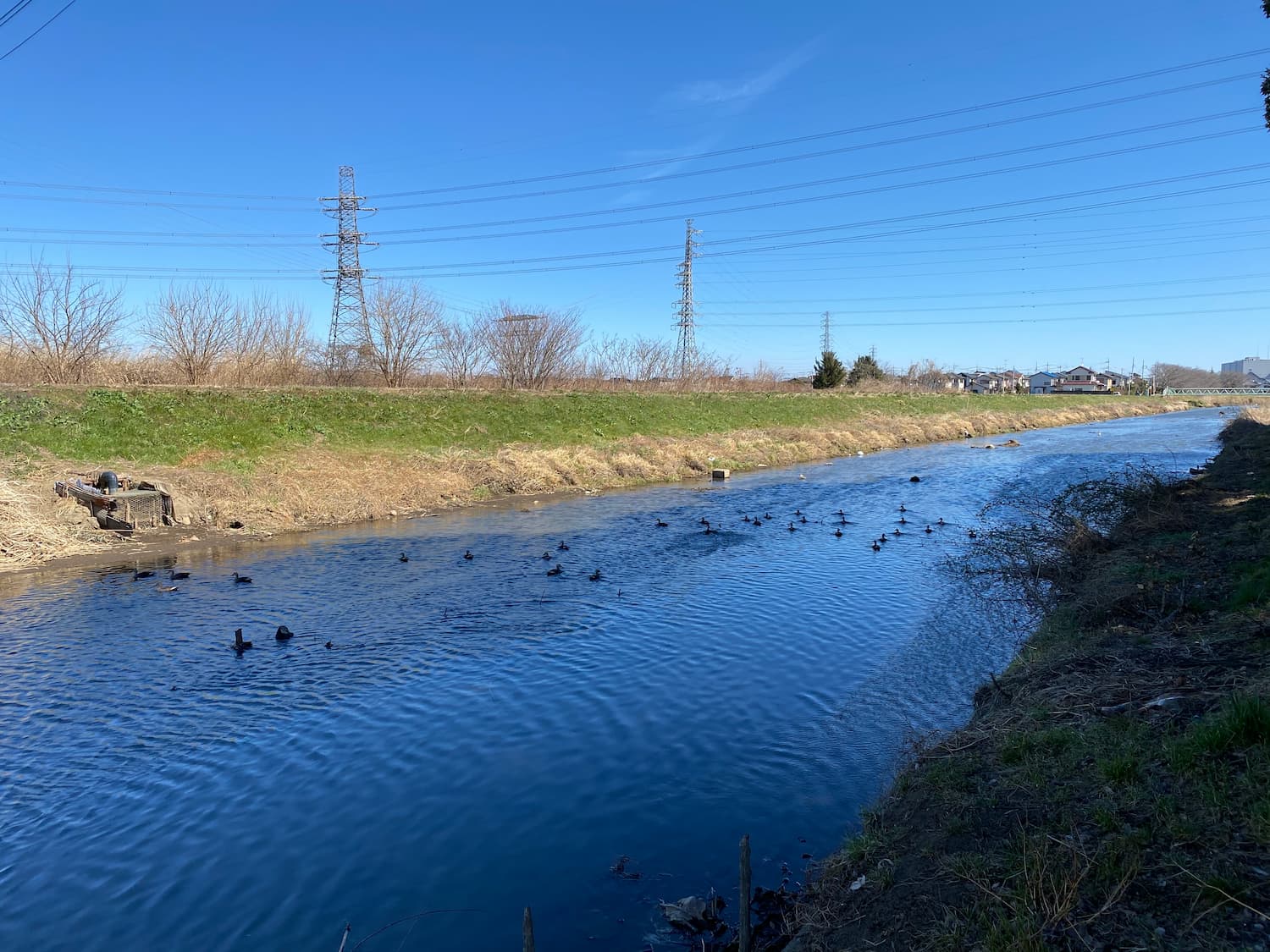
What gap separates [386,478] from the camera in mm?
27422

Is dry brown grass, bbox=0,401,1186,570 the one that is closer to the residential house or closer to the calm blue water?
the calm blue water

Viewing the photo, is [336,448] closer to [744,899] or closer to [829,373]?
[744,899]

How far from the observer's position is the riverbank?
73.0ft

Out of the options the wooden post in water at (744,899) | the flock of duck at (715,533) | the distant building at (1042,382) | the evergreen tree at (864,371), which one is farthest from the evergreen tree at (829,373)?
the distant building at (1042,382)

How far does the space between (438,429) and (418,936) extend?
2995 centimetres

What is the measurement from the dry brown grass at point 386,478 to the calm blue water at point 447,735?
4.01 meters

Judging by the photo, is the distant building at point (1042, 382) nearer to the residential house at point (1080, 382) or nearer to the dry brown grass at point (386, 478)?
the residential house at point (1080, 382)

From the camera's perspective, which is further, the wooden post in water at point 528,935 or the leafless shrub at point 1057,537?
the leafless shrub at point 1057,537

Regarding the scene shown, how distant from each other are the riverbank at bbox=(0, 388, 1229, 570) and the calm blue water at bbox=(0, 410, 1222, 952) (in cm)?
429

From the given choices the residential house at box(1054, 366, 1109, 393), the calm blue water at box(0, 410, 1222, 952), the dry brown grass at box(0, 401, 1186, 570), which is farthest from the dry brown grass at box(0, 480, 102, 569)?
the residential house at box(1054, 366, 1109, 393)

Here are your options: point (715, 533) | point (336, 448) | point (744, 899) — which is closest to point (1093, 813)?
point (744, 899)

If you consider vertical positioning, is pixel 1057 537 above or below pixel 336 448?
below

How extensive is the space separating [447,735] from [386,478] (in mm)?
19611

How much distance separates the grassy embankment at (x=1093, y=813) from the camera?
4.24 m
